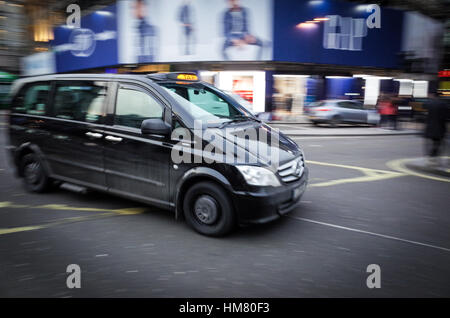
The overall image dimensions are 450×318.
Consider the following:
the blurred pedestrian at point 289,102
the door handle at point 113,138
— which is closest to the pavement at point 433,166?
the door handle at point 113,138

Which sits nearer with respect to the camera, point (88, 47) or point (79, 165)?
point (79, 165)

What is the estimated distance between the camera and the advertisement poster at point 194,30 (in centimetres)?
2069

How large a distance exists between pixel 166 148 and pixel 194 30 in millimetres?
19663

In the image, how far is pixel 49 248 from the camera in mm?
3865

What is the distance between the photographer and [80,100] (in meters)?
5.22

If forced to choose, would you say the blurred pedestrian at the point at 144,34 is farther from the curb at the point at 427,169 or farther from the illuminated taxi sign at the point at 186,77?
the illuminated taxi sign at the point at 186,77

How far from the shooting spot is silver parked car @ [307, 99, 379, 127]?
19062 mm

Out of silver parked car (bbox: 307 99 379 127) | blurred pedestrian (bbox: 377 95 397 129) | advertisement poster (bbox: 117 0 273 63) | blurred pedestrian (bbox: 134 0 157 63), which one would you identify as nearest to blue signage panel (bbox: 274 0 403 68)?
advertisement poster (bbox: 117 0 273 63)

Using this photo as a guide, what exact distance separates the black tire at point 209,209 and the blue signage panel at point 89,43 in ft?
82.7

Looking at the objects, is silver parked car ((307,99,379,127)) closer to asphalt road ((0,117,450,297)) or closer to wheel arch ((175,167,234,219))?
asphalt road ((0,117,450,297))

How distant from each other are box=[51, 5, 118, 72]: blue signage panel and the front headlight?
84.0ft
